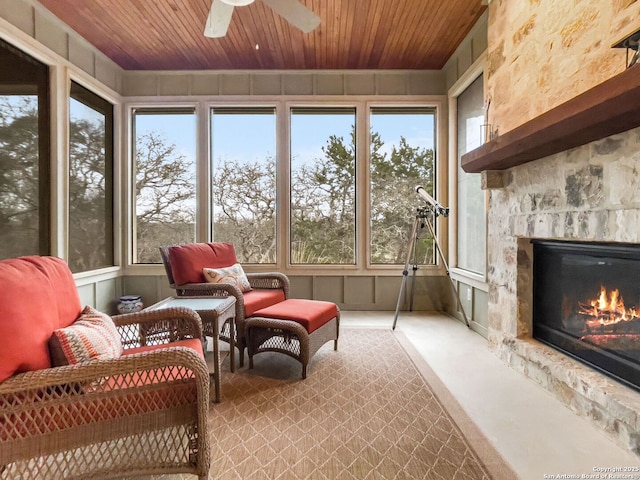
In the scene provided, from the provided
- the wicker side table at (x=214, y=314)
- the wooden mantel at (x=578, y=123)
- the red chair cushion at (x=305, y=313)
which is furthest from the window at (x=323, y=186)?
the wooden mantel at (x=578, y=123)

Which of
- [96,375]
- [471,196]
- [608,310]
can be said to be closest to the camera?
[96,375]

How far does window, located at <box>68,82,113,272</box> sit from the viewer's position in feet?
11.1

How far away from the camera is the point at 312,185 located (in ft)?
13.7

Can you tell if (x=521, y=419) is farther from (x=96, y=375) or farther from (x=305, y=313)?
(x=96, y=375)

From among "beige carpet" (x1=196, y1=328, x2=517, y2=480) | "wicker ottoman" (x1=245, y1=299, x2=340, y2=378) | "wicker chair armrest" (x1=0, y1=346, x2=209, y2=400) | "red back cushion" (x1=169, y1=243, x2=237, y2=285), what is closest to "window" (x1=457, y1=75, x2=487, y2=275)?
"beige carpet" (x1=196, y1=328, x2=517, y2=480)

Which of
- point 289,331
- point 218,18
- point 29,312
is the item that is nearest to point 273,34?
point 218,18

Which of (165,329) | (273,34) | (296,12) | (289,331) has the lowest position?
(289,331)

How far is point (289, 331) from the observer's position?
2295 mm

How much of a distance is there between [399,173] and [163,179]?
299 centimetres

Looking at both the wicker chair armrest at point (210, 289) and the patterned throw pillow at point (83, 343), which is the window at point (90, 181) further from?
the patterned throw pillow at point (83, 343)

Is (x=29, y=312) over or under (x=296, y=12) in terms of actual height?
under

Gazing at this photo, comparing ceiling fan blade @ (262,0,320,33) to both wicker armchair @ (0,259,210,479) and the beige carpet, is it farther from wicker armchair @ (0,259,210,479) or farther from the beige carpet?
the beige carpet

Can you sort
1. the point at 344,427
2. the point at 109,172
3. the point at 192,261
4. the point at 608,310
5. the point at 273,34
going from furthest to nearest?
1. the point at 109,172
2. the point at 273,34
3. the point at 192,261
4. the point at 608,310
5. the point at 344,427

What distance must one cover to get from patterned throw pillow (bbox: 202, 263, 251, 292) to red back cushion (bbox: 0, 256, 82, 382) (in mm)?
1373
